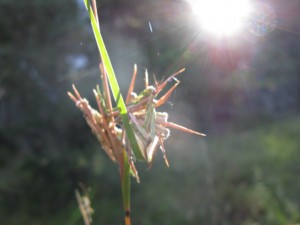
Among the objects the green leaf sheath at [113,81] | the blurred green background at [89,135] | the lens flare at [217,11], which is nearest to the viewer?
the green leaf sheath at [113,81]

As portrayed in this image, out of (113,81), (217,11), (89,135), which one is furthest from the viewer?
(89,135)

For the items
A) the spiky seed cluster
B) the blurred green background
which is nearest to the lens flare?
the spiky seed cluster

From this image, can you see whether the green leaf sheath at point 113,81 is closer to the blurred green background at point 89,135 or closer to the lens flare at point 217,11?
the lens flare at point 217,11

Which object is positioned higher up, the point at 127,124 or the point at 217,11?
the point at 217,11

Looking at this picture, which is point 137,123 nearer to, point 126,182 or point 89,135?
point 126,182

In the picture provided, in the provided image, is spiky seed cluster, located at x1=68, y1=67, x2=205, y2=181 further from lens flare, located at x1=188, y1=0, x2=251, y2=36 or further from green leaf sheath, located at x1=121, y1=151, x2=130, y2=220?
lens flare, located at x1=188, y1=0, x2=251, y2=36

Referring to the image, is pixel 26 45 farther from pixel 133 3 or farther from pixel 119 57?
pixel 133 3

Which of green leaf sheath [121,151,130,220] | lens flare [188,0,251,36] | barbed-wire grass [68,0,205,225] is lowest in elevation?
green leaf sheath [121,151,130,220]

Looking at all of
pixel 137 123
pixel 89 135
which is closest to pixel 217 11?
pixel 137 123

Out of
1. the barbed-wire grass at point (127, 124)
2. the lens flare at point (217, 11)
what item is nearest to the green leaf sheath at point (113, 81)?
the barbed-wire grass at point (127, 124)
